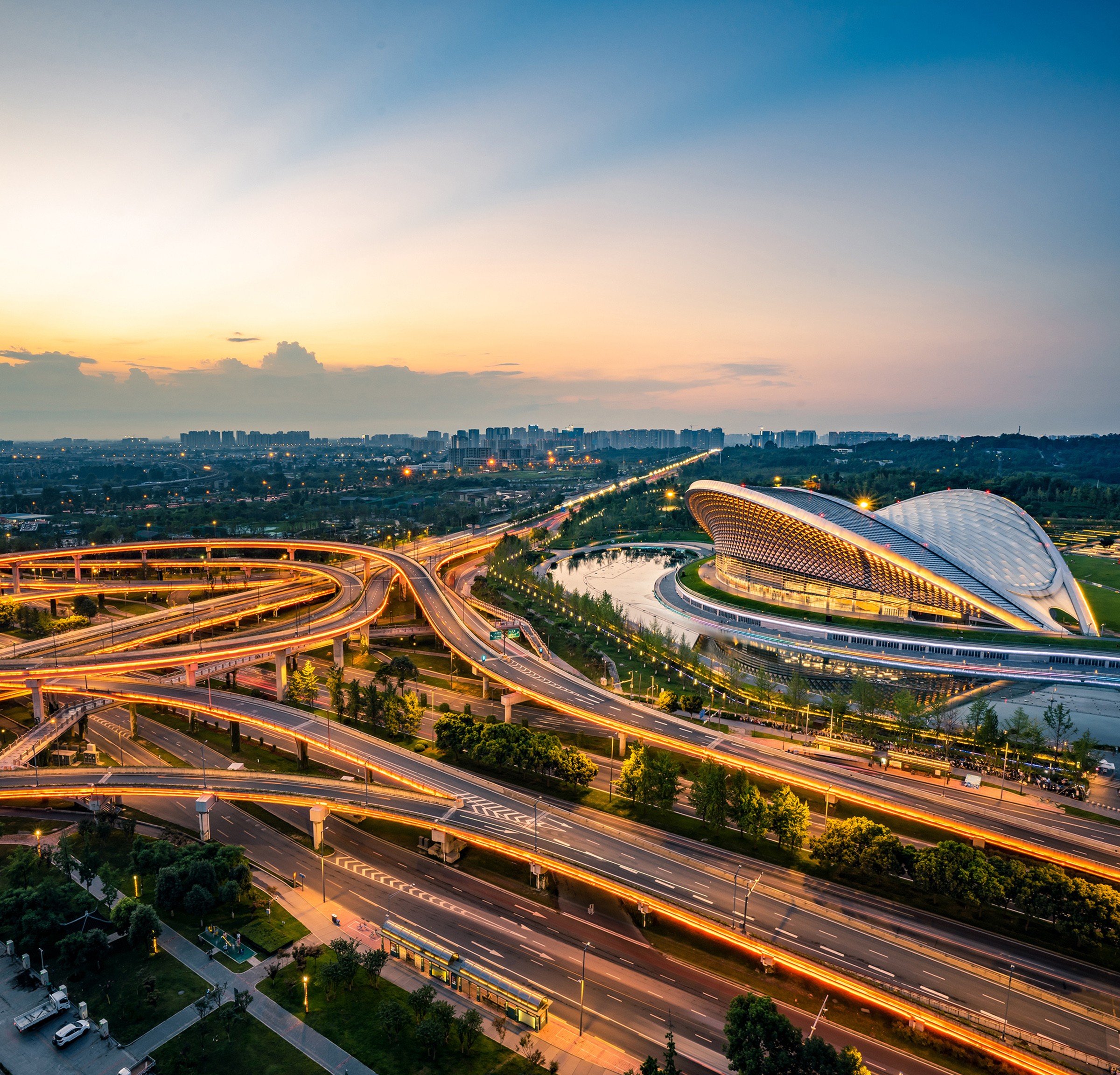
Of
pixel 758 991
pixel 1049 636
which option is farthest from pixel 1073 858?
pixel 1049 636

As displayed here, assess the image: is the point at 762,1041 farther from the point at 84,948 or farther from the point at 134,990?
the point at 84,948

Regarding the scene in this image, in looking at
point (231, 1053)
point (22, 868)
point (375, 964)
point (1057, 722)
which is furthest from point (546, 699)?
point (1057, 722)

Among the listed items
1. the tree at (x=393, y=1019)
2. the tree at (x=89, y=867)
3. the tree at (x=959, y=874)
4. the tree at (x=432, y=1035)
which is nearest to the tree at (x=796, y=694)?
the tree at (x=959, y=874)

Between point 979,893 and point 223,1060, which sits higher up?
point 979,893

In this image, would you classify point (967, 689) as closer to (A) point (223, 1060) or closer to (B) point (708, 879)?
(B) point (708, 879)

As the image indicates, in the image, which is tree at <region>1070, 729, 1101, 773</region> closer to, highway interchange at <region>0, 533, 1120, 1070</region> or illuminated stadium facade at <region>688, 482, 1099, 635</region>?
highway interchange at <region>0, 533, 1120, 1070</region>

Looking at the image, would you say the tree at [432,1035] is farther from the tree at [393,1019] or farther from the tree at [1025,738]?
the tree at [1025,738]

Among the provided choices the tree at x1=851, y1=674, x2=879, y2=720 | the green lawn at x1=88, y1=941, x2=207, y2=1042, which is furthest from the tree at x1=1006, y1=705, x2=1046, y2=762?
the green lawn at x1=88, y1=941, x2=207, y2=1042
